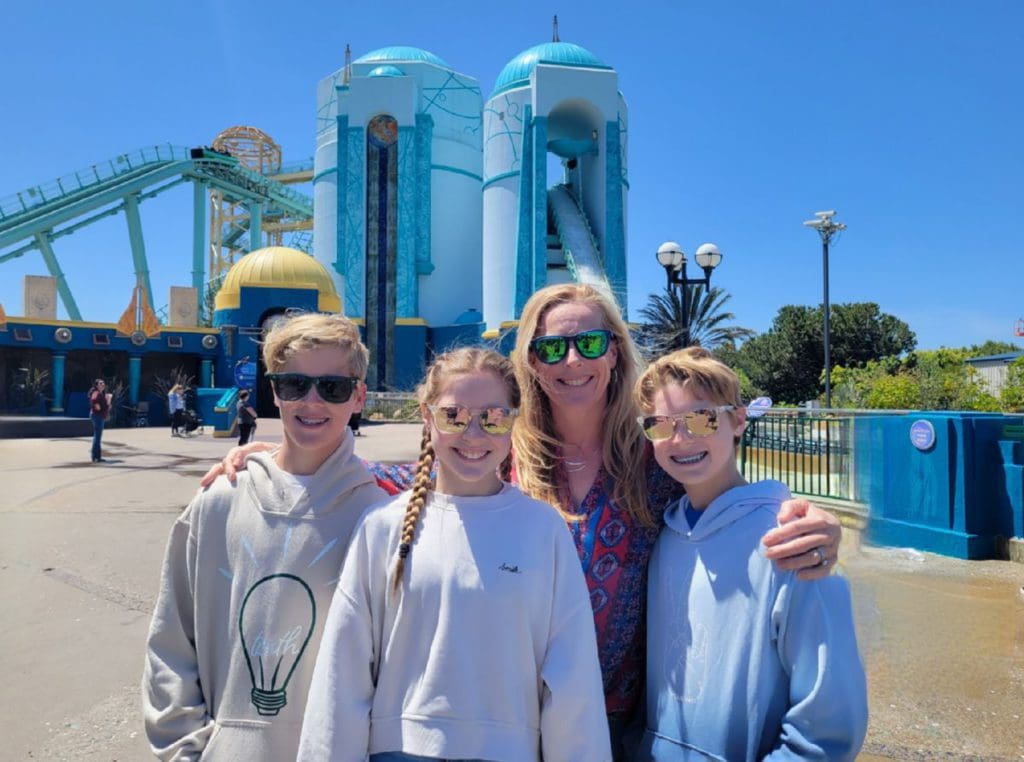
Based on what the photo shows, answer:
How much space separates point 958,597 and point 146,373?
32.9 metres

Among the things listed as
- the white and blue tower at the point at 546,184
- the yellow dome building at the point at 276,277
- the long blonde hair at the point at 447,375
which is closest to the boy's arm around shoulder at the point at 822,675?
the long blonde hair at the point at 447,375

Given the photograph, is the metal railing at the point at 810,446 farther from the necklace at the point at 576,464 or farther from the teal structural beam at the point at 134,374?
the teal structural beam at the point at 134,374

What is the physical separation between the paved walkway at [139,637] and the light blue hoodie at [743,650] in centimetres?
223

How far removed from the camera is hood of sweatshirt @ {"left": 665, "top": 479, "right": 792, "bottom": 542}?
1855 mm

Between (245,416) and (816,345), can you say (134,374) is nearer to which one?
(245,416)

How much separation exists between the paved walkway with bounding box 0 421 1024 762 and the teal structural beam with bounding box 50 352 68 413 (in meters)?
22.8

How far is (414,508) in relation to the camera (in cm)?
178

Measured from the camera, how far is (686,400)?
2.00 metres

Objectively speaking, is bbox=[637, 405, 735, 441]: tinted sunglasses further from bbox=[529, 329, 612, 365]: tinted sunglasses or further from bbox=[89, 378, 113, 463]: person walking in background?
bbox=[89, 378, 113, 463]: person walking in background

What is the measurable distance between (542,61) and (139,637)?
35.9 meters

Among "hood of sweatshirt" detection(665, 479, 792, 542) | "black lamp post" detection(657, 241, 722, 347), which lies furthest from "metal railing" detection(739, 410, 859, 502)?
"hood of sweatshirt" detection(665, 479, 792, 542)

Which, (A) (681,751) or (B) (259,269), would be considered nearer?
(A) (681,751)

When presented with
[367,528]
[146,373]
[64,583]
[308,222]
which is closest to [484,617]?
[367,528]

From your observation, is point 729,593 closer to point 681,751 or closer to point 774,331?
point 681,751
